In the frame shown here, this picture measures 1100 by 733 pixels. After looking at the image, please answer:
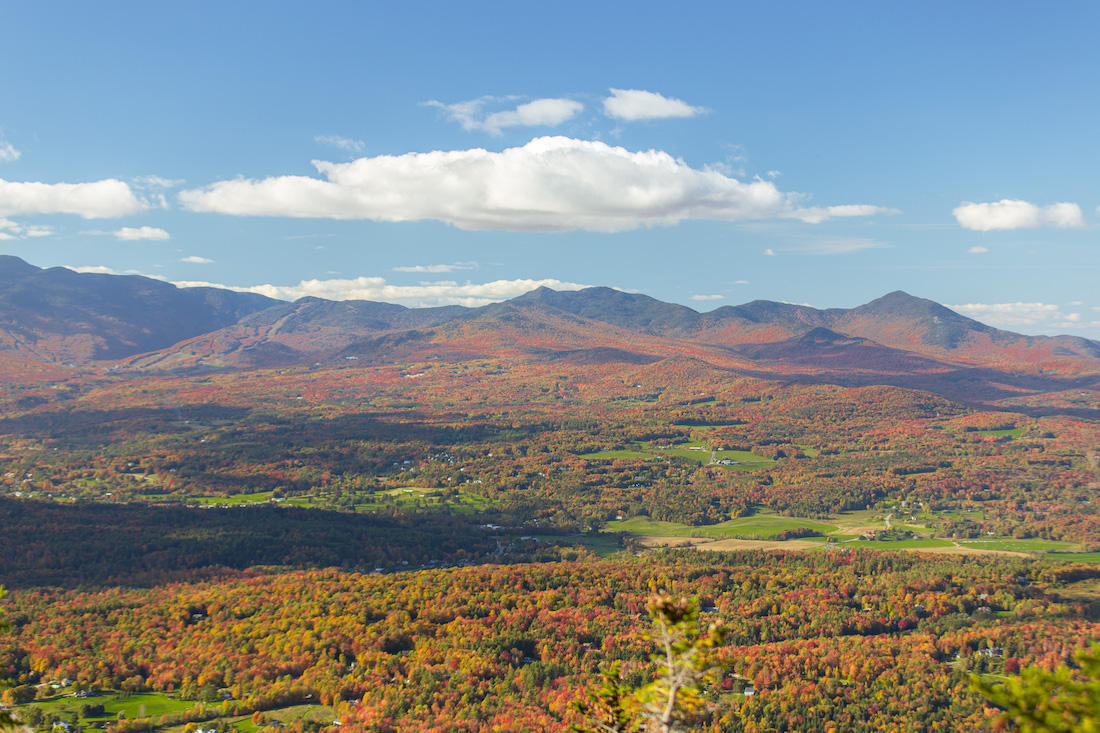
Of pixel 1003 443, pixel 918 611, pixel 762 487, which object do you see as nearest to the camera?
pixel 918 611

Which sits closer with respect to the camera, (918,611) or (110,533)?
(918,611)

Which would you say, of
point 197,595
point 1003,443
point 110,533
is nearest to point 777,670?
point 197,595

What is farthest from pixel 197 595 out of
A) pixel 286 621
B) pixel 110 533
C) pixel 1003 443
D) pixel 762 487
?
pixel 1003 443

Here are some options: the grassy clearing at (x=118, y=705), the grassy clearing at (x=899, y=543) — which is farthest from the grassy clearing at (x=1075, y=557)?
the grassy clearing at (x=118, y=705)

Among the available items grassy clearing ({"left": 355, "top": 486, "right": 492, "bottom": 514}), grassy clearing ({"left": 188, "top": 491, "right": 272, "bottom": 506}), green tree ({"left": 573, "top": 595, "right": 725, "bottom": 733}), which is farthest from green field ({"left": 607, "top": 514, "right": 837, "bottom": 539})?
green tree ({"left": 573, "top": 595, "right": 725, "bottom": 733})

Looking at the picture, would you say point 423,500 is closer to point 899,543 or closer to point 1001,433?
point 899,543

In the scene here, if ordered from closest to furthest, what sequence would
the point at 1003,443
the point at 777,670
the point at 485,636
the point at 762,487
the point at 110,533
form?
the point at 777,670 → the point at 485,636 → the point at 110,533 → the point at 762,487 → the point at 1003,443

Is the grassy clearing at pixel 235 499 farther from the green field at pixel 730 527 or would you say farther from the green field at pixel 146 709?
the green field at pixel 146 709

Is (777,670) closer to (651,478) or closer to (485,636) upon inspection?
(485,636)
